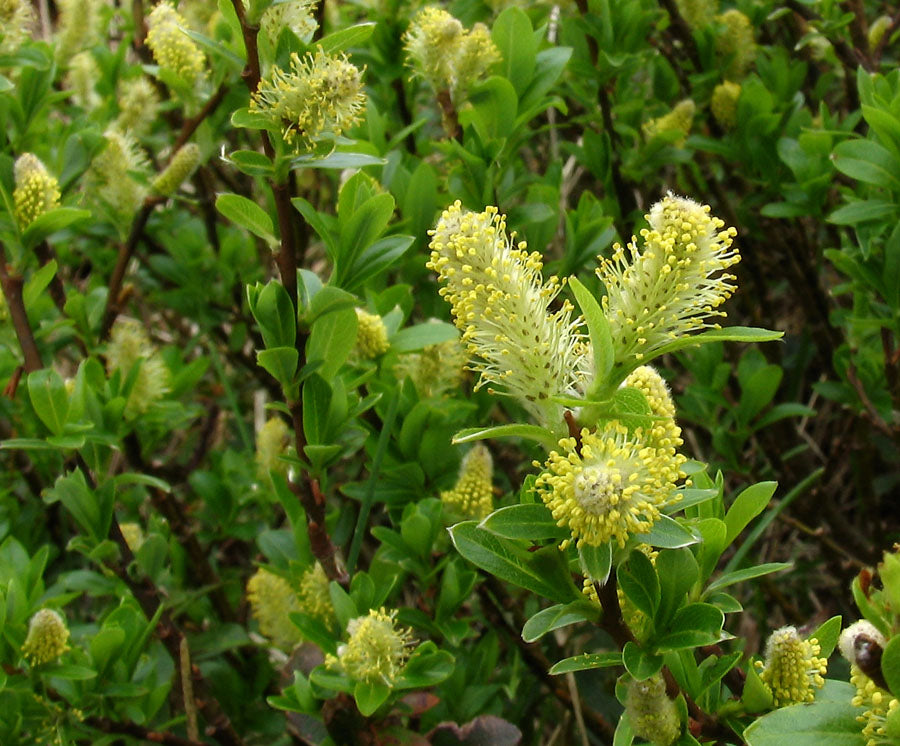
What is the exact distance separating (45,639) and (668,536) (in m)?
0.95

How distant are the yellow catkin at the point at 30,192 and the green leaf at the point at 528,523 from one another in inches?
43.1

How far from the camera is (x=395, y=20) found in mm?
2131

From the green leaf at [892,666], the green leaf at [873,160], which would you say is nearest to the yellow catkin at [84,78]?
the green leaf at [873,160]

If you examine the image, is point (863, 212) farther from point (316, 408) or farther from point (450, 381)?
point (316, 408)

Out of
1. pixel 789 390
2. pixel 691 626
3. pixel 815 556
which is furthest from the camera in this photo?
pixel 815 556

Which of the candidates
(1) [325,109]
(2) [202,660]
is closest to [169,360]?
(2) [202,660]

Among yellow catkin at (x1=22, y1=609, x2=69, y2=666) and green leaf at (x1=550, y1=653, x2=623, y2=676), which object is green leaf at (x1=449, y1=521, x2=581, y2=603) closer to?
green leaf at (x1=550, y1=653, x2=623, y2=676)

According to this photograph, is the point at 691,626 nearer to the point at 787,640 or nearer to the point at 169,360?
the point at 787,640

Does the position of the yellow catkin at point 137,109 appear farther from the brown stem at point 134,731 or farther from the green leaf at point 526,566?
the green leaf at point 526,566

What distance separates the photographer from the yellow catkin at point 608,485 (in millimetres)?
900

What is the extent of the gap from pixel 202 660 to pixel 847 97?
198cm

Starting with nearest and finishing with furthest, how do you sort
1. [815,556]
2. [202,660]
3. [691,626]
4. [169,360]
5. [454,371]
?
1. [691,626]
2. [454,371]
3. [202,660]
4. [169,360]
5. [815,556]

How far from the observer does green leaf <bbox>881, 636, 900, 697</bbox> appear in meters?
0.84

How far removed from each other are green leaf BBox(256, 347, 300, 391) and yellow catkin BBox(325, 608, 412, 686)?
0.35 m
